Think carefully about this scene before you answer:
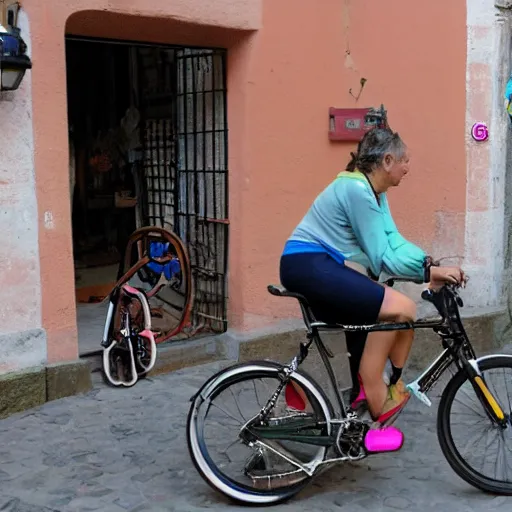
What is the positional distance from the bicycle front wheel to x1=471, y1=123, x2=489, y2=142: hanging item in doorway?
3.17 m

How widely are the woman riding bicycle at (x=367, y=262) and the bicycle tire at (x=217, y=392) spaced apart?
33 cm

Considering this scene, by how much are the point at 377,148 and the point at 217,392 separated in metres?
1.36

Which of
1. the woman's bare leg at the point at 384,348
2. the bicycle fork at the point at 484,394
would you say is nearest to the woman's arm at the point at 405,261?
the woman's bare leg at the point at 384,348

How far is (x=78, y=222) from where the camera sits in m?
8.63

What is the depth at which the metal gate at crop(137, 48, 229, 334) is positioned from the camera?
5.86 meters

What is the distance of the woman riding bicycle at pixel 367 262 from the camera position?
11.3 feet

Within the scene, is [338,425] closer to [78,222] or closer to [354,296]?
[354,296]

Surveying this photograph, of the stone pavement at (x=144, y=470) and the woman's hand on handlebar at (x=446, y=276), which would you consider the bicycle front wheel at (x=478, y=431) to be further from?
the woman's hand on handlebar at (x=446, y=276)

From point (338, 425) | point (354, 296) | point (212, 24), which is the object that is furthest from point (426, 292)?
point (212, 24)

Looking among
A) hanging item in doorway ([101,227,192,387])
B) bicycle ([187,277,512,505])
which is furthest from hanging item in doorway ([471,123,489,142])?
bicycle ([187,277,512,505])

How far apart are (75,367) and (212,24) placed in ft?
8.21

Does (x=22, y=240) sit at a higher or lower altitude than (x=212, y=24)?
lower

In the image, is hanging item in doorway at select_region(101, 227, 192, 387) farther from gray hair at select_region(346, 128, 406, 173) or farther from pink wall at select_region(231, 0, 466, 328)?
gray hair at select_region(346, 128, 406, 173)

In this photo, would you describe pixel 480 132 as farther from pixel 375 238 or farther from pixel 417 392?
pixel 417 392
